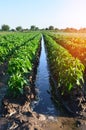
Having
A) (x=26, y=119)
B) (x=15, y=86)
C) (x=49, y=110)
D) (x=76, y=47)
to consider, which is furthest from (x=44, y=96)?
(x=76, y=47)

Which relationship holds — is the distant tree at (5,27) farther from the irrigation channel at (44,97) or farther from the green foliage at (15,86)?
the green foliage at (15,86)

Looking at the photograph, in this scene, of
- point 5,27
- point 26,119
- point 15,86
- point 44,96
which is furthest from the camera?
point 5,27

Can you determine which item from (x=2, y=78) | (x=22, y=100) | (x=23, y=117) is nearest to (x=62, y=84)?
(x=22, y=100)

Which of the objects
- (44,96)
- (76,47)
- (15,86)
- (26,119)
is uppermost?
(15,86)

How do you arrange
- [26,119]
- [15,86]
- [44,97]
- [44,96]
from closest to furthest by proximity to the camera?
[26,119] → [15,86] → [44,97] → [44,96]

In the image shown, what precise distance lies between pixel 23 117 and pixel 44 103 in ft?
6.93

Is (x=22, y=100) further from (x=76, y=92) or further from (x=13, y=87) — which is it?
(x=76, y=92)

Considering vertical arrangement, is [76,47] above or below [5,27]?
above

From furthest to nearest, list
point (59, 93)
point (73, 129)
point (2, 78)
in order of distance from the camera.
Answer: point (2, 78), point (59, 93), point (73, 129)

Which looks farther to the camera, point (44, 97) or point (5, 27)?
point (5, 27)

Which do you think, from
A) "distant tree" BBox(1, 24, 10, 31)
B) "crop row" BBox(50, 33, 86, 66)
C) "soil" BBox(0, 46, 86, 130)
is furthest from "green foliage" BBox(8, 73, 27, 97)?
"distant tree" BBox(1, 24, 10, 31)

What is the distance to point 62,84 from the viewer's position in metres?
11.0

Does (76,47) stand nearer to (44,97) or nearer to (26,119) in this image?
(44,97)

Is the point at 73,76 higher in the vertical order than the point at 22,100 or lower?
higher
